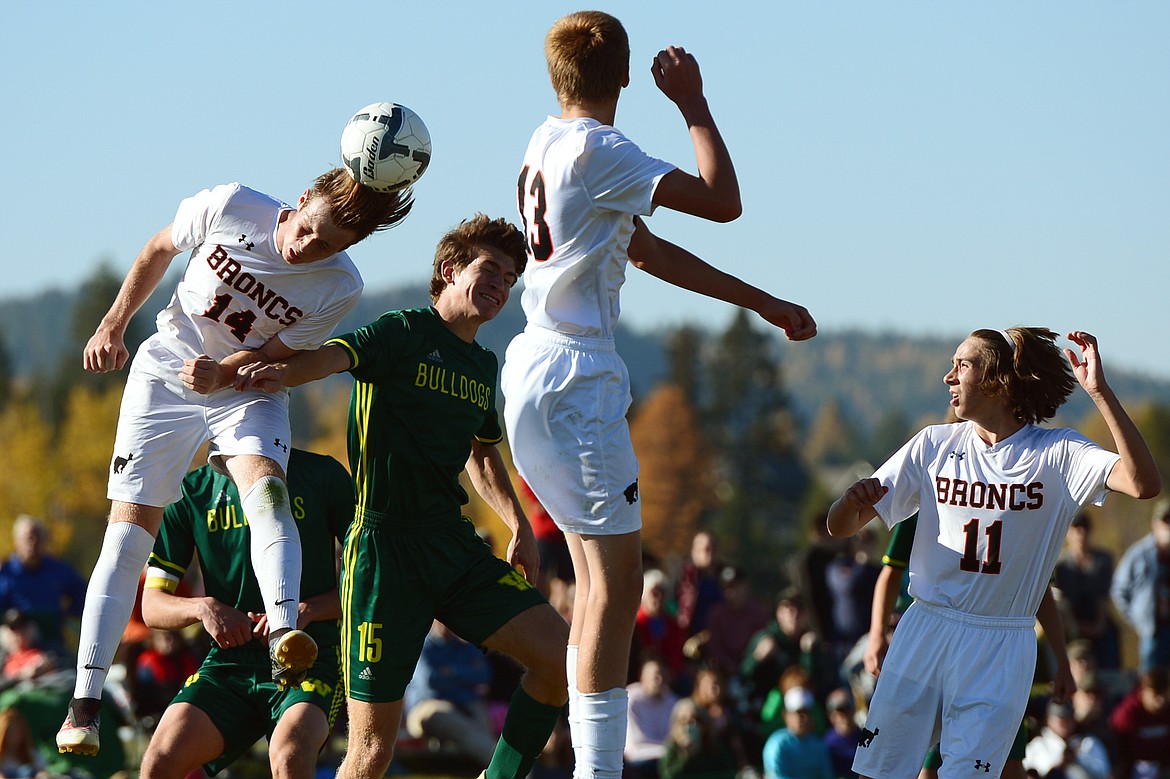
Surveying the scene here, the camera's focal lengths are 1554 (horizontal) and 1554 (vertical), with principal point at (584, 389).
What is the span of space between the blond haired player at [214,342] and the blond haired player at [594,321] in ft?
3.81

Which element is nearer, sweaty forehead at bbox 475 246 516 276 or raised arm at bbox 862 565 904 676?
sweaty forehead at bbox 475 246 516 276

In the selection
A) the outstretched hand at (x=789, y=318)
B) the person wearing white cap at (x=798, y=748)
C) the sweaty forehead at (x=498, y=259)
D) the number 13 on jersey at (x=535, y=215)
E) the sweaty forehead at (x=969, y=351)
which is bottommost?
the person wearing white cap at (x=798, y=748)

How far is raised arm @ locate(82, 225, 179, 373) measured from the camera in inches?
280

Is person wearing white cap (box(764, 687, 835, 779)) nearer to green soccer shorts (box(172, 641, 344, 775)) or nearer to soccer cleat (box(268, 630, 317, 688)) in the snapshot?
green soccer shorts (box(172, 641, 344, 775))

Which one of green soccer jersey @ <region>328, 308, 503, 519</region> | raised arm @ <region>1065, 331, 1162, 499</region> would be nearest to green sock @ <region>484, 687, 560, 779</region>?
green soccer jersey @ <region>328, 308, 503, 519</region>

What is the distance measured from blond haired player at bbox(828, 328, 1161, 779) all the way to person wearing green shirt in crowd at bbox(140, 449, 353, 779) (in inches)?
99.9

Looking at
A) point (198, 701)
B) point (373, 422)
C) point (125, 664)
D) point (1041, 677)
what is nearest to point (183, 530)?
point (198, 701)

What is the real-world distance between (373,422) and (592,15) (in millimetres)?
2062

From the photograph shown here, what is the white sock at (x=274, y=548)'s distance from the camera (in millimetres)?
6578

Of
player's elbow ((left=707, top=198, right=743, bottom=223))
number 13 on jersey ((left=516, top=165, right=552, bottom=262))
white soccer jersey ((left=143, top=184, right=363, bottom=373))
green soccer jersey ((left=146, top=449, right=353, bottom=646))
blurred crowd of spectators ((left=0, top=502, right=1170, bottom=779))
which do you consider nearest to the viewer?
player's elbow ((left=707, top=198, right=743, bottom=223))

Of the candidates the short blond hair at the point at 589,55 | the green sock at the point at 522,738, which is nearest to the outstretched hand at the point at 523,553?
the green sock at the point at 522,738

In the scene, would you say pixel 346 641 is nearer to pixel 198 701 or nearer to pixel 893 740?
pixel 198 701

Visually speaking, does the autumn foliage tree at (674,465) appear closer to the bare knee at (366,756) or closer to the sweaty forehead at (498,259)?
the sweaty forehead at (498,259)

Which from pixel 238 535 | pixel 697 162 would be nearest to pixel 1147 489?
pixel 697 162
